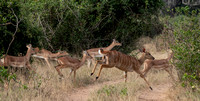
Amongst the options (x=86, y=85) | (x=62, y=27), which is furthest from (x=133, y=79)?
(x=62, y=27)

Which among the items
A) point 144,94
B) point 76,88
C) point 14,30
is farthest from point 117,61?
point 14,30

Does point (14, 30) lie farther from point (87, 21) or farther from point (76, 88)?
point (87, 21)

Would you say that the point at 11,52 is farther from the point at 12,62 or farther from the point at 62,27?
the point at 62,27

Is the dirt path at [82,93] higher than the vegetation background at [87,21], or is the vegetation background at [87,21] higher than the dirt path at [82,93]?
the vegetation background at [87,21]

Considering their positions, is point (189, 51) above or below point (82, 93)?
above

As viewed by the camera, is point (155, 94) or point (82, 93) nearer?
point (155, 94)

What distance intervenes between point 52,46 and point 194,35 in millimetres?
6784

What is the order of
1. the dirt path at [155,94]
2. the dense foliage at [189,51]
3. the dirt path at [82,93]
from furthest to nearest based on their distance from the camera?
the dirt path at [82,93]
the dirt path at [155,94]
the dense foliage at [189,51]

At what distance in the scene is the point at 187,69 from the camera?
612cm

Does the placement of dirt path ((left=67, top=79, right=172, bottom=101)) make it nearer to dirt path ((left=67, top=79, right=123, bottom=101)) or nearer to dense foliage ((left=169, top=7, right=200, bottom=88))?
dirt path ((left=67, top=79, right=123, bottom=101))

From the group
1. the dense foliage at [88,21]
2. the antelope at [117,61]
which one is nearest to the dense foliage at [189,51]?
the antelope at [117,61]

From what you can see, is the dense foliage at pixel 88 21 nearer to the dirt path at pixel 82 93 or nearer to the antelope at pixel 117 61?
the antelope at pixel 117 61

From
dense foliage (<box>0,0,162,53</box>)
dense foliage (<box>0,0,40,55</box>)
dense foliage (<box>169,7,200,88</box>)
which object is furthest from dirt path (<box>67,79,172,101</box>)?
dense foliage (<box>0,0,162,53</box>)

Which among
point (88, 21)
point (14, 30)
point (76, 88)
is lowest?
point (76, 88)
